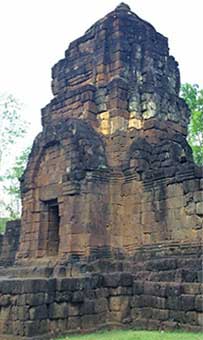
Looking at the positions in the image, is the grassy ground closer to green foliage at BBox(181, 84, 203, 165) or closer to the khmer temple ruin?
the khmer temple ruin

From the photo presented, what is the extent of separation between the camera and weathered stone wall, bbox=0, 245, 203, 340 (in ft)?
23.7

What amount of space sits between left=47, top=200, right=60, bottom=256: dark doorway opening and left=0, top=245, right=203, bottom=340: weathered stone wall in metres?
3.13

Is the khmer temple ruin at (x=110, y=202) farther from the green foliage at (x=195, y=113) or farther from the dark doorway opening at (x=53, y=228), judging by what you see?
the green foliage at (x=195, y=113)

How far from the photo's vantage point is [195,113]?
21844 mm

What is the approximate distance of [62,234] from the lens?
34.6 feet

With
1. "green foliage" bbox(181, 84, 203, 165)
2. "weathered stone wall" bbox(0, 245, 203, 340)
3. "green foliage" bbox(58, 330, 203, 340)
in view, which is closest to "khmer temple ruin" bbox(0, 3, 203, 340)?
"weathered stone wall" bbox(0, 245, 203, 340)

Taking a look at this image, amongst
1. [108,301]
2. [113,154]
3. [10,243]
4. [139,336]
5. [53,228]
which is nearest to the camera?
[139,336]

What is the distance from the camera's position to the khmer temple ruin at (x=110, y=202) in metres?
7.62

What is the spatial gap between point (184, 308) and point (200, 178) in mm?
3081

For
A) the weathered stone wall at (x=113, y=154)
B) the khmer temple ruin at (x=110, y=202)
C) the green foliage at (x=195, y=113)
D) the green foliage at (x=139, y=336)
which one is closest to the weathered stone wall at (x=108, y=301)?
the khmer temple ruin at (x=110, y=202)

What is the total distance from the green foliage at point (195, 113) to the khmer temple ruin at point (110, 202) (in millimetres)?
8631

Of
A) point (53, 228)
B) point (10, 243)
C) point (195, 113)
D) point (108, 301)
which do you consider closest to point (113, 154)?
point (53, 228)

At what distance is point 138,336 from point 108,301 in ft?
5.44

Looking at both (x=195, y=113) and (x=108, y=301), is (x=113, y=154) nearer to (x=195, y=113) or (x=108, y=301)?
(x=108, y=301)
